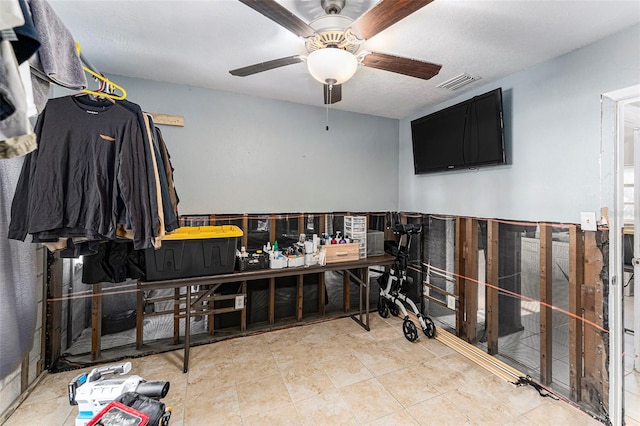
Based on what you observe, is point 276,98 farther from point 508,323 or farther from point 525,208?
point 508,323

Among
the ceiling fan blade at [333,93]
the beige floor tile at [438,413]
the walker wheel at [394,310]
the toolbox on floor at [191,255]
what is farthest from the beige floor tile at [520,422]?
the ceiling fan blade at [333,93]

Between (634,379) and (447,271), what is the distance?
1643mm

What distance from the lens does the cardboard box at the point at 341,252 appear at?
303 cm

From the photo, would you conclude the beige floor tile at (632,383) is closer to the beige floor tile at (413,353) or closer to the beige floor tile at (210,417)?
the beige floor tile at (413,353)

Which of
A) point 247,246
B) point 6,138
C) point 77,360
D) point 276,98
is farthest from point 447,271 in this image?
point 77,360

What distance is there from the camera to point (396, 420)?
1892 mm

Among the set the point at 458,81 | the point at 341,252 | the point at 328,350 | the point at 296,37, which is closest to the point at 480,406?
the point at 328,350

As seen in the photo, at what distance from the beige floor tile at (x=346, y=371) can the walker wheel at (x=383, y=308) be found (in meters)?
0.98

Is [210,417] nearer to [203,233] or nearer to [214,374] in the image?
[214,374]

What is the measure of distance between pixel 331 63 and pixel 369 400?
2309mm

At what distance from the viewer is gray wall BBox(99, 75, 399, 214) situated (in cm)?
292

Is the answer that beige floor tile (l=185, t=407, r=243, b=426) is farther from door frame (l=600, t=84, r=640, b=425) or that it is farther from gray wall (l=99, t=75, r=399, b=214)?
door frame (l=600, t=84, r=640, b=425)

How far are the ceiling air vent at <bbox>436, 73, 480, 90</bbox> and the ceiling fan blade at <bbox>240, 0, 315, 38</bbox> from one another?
1.74 m

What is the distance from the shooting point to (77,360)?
8.23 feet
